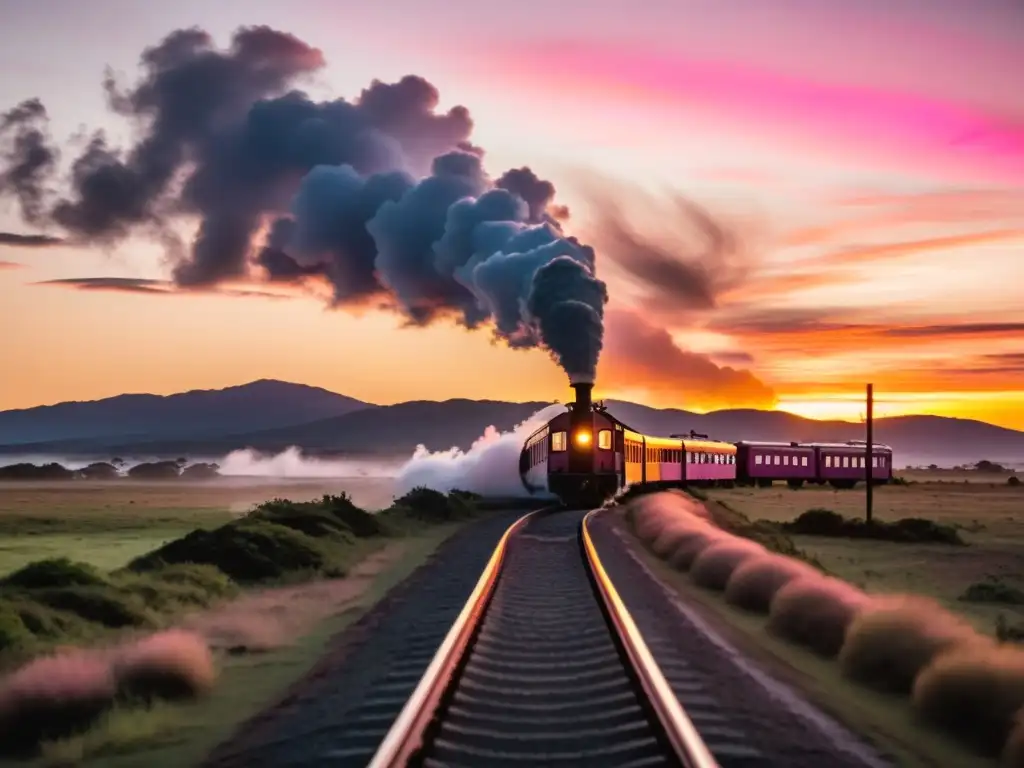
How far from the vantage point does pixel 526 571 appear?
71.9 feet

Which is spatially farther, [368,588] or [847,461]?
[847,461]

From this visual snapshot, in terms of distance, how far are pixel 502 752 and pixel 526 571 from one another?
44.8ft

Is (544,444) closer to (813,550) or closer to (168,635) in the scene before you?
(813,550)

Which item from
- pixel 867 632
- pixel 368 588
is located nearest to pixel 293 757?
pixel 867 632

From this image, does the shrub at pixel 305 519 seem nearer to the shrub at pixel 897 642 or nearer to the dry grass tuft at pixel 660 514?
the dry grass tuft at pixel 660 514

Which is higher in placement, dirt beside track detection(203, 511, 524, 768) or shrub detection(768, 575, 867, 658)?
shrub detection(768, 575, 867, 658)

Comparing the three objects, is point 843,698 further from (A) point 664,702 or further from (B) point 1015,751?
(A) point 664,702

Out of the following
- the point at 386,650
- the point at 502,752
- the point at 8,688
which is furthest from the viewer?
the point at 386,650

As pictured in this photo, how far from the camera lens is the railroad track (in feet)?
26.2

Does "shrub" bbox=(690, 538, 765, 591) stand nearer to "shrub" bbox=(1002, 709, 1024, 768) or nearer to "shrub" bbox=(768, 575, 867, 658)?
"shrub" bbox=(768, 575, 867, 658)

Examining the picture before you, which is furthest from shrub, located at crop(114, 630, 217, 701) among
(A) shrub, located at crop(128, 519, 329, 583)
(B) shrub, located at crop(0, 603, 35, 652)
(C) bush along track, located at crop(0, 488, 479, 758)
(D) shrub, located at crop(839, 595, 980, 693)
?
(A) shrub, located at crop(128, 519, 329, 583)

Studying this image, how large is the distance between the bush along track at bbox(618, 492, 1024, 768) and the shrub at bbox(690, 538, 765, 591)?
23mm

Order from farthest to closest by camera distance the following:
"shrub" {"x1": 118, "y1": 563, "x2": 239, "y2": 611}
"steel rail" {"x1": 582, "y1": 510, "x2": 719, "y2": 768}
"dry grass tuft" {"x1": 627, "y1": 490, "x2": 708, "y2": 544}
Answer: "dry grass tuft" {"x1": 627, "y1": 490, "x2": 708, "y2": 544} < "shrub" {"x1": 118, "y1": 563, "x2": 239, "y2": 611} < "steel rail" {"x1": 582, "y1": 510, "x2": 719, "y2": 768}

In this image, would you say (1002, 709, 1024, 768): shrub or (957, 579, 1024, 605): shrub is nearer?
→ (1002, 709, 1024, 768): shrub
